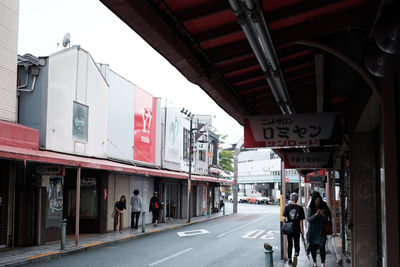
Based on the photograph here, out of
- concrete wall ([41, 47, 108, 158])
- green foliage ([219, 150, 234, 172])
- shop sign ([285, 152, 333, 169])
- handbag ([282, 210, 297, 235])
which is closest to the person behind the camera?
handbag ([282, 210, 297, 235])

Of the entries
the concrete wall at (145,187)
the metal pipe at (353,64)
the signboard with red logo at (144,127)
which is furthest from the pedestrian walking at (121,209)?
the metal pipe at (353,64)

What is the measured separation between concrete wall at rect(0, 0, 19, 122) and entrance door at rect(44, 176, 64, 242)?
9.98ft

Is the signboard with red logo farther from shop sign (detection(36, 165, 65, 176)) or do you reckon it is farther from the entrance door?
shop sign (detection(36, 165, 65, 176))

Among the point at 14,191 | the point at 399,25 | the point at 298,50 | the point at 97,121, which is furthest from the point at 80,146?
the point at 399,25

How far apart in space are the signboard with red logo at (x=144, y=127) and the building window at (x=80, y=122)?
570 centimetres

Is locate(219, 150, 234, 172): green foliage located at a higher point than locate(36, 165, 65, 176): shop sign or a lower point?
higher

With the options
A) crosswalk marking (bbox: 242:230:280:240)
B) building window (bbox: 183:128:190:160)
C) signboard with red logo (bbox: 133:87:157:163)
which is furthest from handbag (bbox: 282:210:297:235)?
building window (bbox: 183:128:190:160)

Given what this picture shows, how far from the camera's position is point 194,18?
4.04m

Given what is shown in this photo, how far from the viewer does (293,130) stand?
7824mm

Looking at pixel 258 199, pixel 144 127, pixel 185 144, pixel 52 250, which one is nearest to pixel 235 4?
pixel 52 250

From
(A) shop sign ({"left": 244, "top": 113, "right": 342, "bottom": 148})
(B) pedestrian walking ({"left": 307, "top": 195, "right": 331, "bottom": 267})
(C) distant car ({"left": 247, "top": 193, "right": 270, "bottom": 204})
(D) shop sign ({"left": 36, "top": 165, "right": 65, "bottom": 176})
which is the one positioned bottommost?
(C) distant car ({"left": 247, "top": 193, "right": 270, "bottom": 204})

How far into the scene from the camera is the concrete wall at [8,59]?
15.0 m

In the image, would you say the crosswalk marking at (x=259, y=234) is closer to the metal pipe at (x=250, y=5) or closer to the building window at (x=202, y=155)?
the metal pipe at (x=250, y=5)

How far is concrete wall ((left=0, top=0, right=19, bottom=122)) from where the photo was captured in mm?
14953
